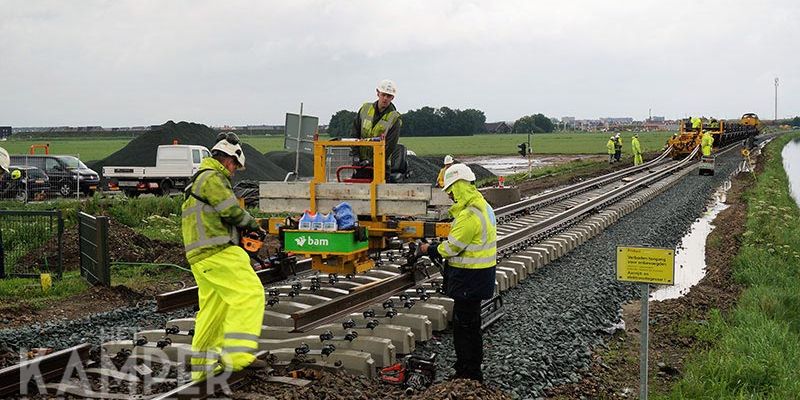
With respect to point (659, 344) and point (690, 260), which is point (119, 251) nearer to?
point (659, 344)

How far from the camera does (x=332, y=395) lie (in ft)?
18.6

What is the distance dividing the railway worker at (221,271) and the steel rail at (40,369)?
1.03m

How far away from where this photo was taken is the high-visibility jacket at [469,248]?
6469 millimetres

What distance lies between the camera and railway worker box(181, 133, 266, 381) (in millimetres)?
6012

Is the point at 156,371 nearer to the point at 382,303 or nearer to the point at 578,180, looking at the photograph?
the point at 382,303

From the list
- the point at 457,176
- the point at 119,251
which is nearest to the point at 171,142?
the point at 119,251

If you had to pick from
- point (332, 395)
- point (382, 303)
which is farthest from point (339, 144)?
point (332, 395)

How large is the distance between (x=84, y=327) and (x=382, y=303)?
3173 millimetres

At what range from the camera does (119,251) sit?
12523 mm

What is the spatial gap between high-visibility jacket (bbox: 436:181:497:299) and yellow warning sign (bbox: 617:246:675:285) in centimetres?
108

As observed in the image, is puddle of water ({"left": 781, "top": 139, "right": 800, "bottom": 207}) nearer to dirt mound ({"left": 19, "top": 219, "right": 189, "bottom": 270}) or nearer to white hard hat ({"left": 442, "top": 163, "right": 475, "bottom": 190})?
dirt mound ({"left": 19, "top": 219, "right": 189, "bottom": 270})

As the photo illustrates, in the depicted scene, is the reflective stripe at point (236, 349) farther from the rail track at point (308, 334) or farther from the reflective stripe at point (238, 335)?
the rail track at point (308, 334)

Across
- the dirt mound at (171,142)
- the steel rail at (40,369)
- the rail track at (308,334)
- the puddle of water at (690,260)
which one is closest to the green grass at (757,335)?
the puddle of water at (690,260)

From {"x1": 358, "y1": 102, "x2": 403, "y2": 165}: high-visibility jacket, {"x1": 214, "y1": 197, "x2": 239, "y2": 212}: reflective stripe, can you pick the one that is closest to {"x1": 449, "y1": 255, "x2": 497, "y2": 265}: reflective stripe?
{"x1": 214, "y1": 197, "x2": 239, "y2": 212}: reflective stripe
